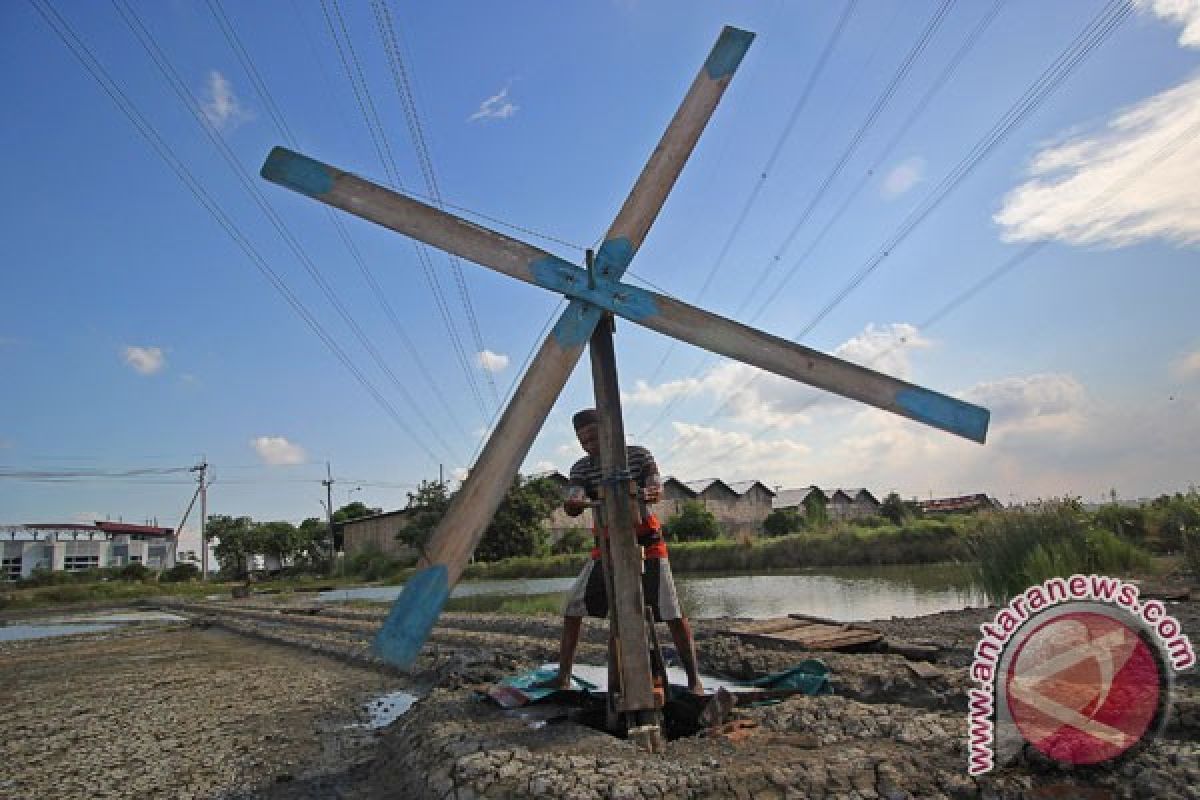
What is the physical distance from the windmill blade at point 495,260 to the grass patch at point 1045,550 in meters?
8.48

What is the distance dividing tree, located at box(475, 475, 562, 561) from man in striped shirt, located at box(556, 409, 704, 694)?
1310 inches

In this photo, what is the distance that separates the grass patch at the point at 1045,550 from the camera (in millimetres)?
10297

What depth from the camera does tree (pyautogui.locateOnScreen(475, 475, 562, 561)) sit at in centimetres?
3875

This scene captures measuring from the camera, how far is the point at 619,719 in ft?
15.2

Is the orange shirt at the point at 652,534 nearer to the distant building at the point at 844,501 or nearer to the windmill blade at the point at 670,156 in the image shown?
→ the windmill blade at the point at 670,156

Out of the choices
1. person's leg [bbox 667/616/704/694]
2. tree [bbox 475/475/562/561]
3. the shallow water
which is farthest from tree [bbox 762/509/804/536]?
person's leg [bbox 667/616/704/694]

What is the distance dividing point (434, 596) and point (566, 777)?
3.64 ft

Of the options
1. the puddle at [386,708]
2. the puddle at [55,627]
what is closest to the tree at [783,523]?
the puddle at [55,627]

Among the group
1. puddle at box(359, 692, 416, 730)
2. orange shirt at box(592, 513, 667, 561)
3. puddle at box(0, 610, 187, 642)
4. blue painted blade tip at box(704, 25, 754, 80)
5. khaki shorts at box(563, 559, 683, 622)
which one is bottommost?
puddle at box(0, 610, 187, 642)

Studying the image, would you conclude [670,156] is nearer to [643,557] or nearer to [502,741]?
[643,557]

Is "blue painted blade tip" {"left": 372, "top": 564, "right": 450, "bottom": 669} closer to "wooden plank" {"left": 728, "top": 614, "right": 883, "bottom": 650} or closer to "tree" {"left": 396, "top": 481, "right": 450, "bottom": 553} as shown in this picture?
"wooden plank" {"left": 728, "top": 614, "right": 883, "bottom": 650}

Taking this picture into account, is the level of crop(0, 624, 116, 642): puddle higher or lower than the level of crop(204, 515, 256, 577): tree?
lower

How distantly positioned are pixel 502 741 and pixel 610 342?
2.51 meters

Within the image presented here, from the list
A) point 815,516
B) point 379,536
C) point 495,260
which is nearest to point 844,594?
point 495,260
